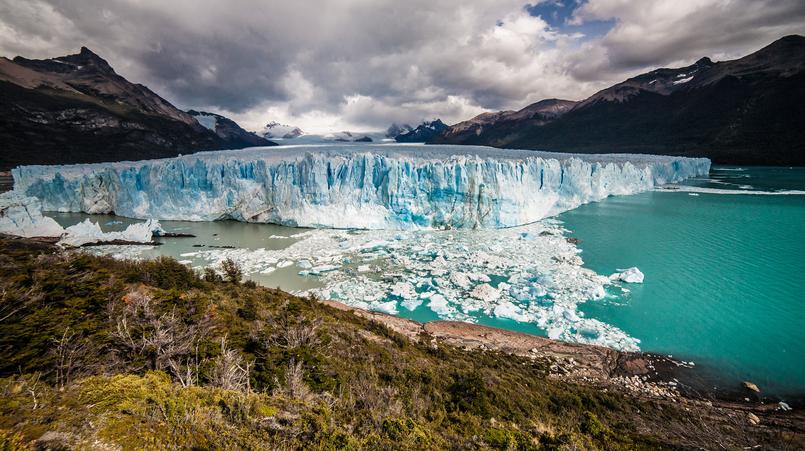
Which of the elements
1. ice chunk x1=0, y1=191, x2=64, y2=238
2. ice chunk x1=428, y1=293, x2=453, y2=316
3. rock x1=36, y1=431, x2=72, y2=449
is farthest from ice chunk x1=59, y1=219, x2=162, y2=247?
rock x1=36, y1=431, x2=72, y2=449

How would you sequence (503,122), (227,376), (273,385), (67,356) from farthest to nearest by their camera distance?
(503,122) → (273,385) → (227,376) → (67,356)

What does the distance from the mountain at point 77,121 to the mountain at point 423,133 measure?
166ft

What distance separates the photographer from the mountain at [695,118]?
5041 centimetres

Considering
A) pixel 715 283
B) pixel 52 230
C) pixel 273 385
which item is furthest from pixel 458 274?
pixel 52 230

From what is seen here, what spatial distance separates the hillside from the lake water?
137 cm

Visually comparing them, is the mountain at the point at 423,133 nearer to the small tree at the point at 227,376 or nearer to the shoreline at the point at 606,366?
the shoreline at the point at 606,366

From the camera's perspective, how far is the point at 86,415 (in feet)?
6.58

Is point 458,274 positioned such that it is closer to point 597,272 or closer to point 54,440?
point 597,272

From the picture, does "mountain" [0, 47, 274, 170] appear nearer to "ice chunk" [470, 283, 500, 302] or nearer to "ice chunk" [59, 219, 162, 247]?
"ice chunk" [59, 219, 162, 247]

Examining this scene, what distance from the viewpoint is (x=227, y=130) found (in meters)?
95.8

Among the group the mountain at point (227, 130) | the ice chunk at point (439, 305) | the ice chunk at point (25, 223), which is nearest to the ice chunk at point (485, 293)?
the ice chunk at point (439, 305)

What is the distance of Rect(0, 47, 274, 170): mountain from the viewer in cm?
4719

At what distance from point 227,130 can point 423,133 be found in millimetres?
62837

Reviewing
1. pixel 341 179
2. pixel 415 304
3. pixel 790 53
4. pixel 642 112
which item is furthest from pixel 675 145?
pixel 415 304
